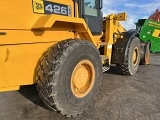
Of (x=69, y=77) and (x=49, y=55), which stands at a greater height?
(x=49, y=55)

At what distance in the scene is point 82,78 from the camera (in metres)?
3.96

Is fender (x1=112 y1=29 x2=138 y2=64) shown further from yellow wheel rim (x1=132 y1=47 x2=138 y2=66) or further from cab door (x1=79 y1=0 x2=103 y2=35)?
cab door (x1=79 y1=0 x2=103 y2=35)

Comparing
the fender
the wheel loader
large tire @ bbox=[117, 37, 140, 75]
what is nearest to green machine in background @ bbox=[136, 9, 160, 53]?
large tire @ bbox=[117, 37, 140, 75]

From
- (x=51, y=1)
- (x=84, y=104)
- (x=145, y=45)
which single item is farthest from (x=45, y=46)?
(x=145, y=45)

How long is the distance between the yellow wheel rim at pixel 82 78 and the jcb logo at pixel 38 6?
99 centimetres

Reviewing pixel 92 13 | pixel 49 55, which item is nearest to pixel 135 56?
pixel 92 13

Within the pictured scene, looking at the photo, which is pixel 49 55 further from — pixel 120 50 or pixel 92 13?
pixel 120 50

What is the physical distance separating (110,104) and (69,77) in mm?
1107

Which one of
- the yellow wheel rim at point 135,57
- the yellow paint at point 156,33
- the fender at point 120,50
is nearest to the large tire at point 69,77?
the fender at point 120,50

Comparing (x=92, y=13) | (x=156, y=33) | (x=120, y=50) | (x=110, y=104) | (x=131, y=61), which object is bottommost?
(x=110, y=104)

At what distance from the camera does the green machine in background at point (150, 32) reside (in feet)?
29.8

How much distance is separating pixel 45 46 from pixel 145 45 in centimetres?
480

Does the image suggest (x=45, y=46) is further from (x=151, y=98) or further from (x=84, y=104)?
(x=151, y=98)

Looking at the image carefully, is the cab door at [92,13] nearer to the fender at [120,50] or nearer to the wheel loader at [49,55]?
the wheel loader at [49,55]
